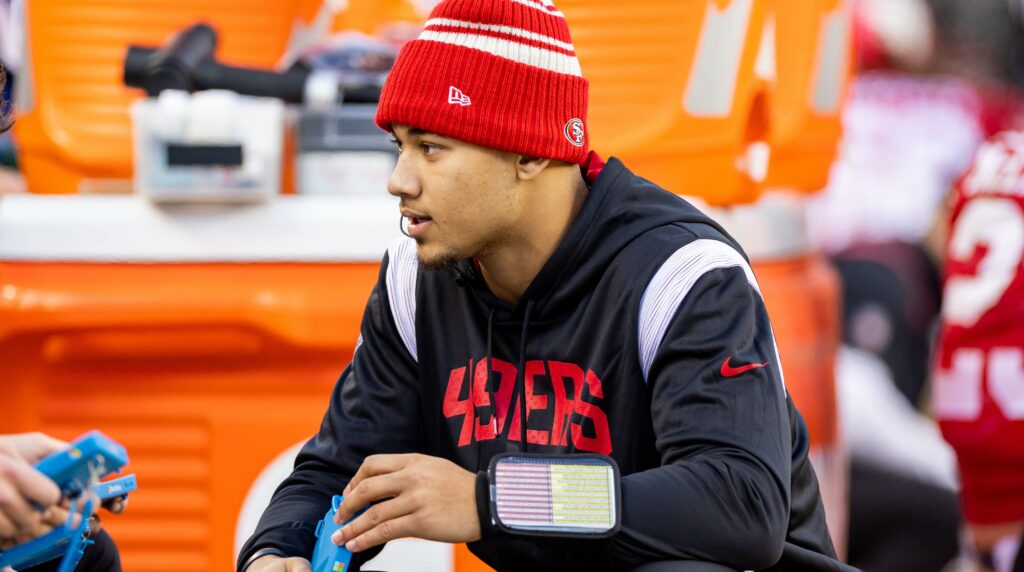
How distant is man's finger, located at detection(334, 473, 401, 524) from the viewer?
65.8 inches

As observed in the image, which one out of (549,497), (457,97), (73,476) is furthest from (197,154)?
(549,497)

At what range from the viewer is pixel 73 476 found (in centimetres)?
161

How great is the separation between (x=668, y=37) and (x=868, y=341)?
3.21 m

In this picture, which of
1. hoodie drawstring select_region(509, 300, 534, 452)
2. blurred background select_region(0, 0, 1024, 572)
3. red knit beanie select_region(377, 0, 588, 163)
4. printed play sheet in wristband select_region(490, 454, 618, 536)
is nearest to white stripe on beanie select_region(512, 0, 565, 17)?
red knit beanie select_region(377, 0, 588, 163)

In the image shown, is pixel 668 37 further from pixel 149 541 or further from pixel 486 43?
pixel 149 541

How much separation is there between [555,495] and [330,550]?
0.30m

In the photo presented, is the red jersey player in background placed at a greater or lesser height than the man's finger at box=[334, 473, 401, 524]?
lesser

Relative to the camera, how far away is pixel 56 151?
3.12 meters

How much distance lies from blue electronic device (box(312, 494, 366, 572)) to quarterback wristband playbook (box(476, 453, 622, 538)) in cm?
19

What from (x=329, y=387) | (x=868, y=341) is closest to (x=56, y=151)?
(x=329, y=387)

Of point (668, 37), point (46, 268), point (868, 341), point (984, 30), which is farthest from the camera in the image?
point (984, 30)

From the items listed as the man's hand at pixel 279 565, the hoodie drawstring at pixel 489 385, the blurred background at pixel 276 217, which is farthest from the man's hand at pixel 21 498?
the blurred background at pixel 276 217

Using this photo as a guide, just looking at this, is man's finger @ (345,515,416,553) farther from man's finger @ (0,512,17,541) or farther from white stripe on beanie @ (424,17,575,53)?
white stripe on beanie @ (424,17,575,53)

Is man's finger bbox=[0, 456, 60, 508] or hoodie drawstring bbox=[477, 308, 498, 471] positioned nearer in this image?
man's finger bbox=[0, 456, 60, 508]
